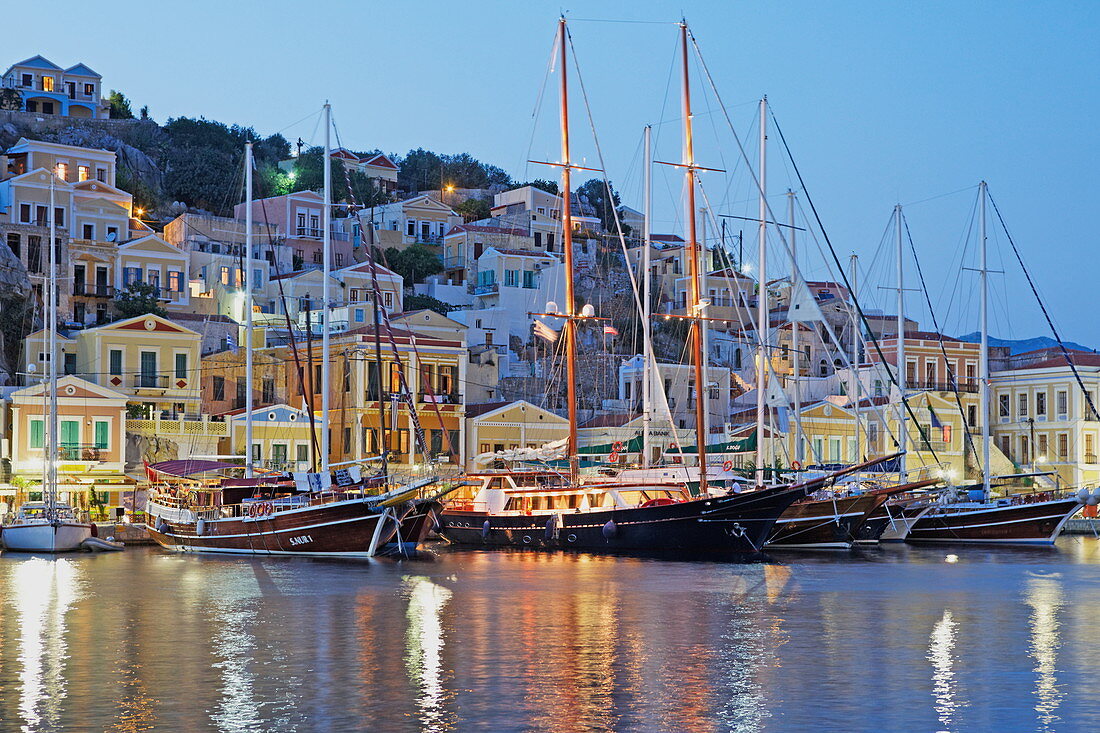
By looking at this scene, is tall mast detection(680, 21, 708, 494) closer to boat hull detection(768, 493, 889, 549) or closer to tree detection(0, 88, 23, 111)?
boat hull detection(768, 493, 889, 549)

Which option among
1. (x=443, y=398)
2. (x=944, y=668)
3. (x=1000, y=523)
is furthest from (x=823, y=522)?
(x=944, y=668)

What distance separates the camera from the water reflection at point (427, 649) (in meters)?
20.6

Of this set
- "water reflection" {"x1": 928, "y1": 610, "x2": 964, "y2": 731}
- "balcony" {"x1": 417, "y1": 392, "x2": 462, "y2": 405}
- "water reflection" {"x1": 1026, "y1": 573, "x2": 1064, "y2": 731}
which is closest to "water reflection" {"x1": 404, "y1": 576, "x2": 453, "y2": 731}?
"water reflection" {"x1": 928, "y1": 610, "x2": 964, "y2": 731}

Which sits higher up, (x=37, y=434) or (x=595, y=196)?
(x=595, y=196)

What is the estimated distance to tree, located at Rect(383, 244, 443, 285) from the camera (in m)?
106

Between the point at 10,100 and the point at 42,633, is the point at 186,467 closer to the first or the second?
the point at 42,633

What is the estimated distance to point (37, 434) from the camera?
202ft

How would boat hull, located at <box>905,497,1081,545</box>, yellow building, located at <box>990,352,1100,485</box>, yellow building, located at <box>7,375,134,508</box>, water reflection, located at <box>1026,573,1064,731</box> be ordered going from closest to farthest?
water reflection, located at <box>1026,573,1064,731</box>
boat hull, located at <box>905,497,1081,545</box>
yellow building, located at <box>7,375,134,508</box>
yellow building, located at <box>990,352,1100,485</box>

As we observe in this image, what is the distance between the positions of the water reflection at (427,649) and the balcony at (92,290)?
48.1 metres

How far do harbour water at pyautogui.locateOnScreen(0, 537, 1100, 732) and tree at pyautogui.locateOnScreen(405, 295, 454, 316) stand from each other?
52.8 m

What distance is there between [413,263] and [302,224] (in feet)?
28.0

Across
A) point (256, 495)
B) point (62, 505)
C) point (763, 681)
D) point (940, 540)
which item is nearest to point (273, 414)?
point (62, 505)

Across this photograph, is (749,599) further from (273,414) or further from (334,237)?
(334,237)

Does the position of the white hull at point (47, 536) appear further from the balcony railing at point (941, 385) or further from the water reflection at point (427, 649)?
the balcony railing at point (941, 385)
